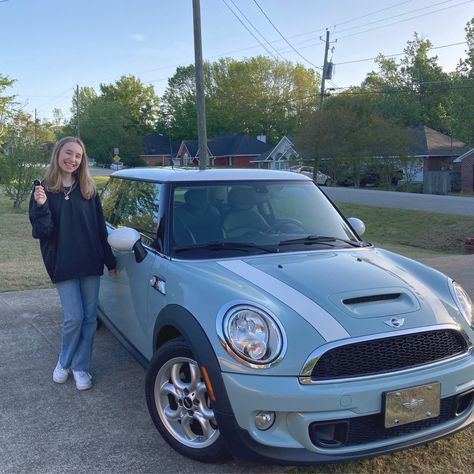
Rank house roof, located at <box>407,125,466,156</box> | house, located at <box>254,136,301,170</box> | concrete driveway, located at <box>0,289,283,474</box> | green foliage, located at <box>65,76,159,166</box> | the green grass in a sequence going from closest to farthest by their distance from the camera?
concrete driveway, located at <box>0,289,283,474</box> < the green grass < house roof, located at <box>407,125,466,156</box> < house, located at <box>254,136,301,170</box> < green foliage, located at <box>65,76,159,166</box>

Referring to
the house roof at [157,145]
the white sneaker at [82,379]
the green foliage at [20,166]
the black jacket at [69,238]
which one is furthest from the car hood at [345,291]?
the house roof at [157,145]

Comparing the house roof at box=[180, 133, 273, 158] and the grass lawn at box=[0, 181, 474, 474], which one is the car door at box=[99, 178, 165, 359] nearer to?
the grass lawn at box=[0, 181, 474, 474]

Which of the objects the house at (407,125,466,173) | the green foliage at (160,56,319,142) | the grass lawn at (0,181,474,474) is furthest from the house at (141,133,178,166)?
the grass lawn at (0,181,474,474)

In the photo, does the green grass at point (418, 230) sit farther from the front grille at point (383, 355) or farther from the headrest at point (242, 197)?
the front grille at point (383, 355)

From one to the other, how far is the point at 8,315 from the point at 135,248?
2850 mm

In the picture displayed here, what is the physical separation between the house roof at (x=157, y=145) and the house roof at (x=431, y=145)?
42964 mm

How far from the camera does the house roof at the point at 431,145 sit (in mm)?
44688

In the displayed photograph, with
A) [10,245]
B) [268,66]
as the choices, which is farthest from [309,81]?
[10,245]

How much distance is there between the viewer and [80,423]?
342 centimetres

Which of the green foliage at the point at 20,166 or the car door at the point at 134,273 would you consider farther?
the green foliage at the point at 20,166

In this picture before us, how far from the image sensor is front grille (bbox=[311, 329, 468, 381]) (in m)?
2.56

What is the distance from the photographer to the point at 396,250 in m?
13.0

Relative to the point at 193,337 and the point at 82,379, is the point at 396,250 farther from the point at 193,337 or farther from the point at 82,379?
the point at 193,337

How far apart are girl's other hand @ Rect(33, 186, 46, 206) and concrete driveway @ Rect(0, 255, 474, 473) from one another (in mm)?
1400
